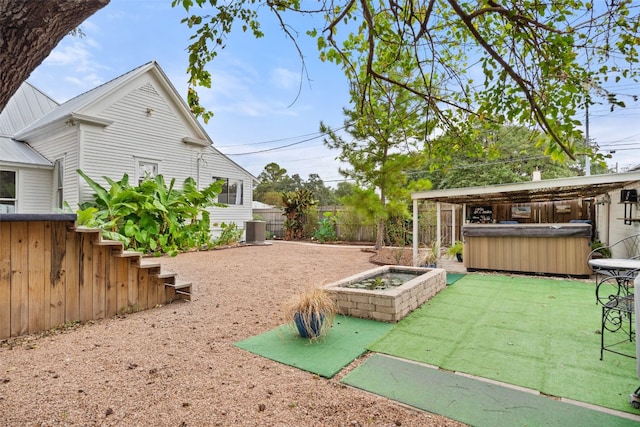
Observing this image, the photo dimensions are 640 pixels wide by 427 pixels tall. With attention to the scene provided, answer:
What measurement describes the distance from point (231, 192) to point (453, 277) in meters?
10.3

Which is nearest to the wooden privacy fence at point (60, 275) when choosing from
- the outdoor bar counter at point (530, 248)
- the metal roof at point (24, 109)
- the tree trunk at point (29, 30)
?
the tree trunk at point (29, 30)

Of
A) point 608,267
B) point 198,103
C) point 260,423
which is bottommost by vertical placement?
point 260,423

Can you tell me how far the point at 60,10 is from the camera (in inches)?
50.8

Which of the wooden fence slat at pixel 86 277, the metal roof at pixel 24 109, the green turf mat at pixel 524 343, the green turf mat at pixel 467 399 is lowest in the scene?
the green turf mat at pixel 467 399

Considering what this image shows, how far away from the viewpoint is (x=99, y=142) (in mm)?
10336

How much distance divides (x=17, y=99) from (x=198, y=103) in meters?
14.6

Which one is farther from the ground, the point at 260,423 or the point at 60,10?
the point at 60,10

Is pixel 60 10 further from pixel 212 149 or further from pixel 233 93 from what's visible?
pixel 212 149

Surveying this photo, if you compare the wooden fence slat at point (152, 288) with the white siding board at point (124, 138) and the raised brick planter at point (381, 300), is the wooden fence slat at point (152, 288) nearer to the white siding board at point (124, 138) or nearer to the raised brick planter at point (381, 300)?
the raised brick planter at point (381, 300)

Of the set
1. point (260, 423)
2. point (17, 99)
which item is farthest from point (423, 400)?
point (17, 99)

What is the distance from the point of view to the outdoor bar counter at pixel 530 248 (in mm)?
7293

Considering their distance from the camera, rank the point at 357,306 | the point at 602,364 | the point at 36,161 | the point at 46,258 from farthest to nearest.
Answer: the point at 36,161, the point at 357,306, the point at 46,258, the point at 602,364

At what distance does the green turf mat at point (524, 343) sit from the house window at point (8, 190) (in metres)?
11.9

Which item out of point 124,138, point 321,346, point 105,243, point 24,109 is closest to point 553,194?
point 321,346
